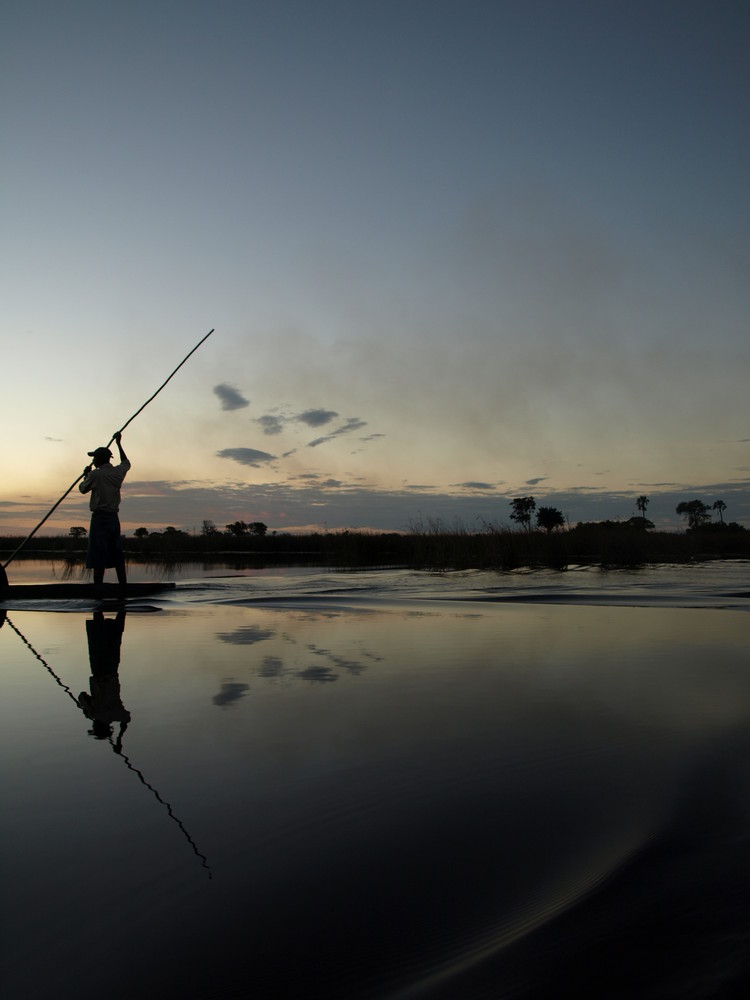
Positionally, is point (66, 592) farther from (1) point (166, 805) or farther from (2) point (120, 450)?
(1) point (166, 805)

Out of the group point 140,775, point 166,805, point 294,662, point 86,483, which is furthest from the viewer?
point 86,483

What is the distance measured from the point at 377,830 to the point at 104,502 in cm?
991

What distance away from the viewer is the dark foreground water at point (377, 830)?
63.4 inches

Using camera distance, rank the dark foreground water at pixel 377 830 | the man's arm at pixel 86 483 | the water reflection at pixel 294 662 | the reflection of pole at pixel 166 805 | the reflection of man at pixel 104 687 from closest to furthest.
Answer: the dark foreground water at pixel 377 830, the reflection of pole at pixel 166 805, the reflection of man at pixel 104 687, the water reflection at pixel 294 662, the man's arm at pixel 86 483

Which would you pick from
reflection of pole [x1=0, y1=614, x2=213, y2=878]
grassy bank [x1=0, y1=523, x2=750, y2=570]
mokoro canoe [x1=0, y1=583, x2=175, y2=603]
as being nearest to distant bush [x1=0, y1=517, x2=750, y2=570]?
grassy bank [x1=0, y1=523, x2=750, y2=570]

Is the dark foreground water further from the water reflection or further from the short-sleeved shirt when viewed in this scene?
the short-sleeved shirt

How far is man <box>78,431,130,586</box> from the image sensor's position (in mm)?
11172

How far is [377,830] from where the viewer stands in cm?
235

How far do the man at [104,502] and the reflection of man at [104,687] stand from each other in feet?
11.0

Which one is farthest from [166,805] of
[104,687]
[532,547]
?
[532,547]

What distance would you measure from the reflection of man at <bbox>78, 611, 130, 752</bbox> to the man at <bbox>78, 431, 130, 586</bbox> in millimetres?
3359

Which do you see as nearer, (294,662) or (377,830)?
(377,830)

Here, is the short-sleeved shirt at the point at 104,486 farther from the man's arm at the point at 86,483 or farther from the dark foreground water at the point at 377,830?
the dark foreground water at the point at 377,830

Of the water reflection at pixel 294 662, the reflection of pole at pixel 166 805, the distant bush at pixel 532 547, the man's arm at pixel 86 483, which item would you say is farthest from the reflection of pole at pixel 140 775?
the distant bush at pixel 532 547
